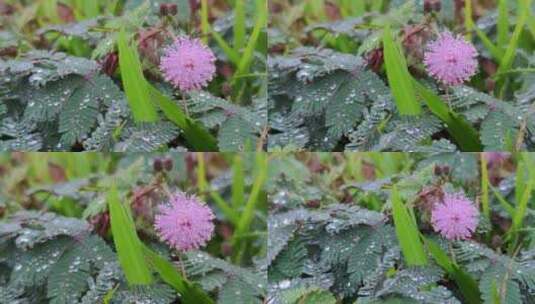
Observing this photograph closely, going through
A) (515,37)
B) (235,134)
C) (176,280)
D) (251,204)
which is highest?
(515,37)

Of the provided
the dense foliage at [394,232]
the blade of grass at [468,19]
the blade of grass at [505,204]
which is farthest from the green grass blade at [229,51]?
the blade of grass at [505,204]

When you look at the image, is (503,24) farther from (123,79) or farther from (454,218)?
(123,79)

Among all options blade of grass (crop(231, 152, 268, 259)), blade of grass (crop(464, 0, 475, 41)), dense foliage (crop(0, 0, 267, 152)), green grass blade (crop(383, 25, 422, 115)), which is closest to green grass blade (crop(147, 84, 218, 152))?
dense foliage (crop(0, 0, 267, 152))

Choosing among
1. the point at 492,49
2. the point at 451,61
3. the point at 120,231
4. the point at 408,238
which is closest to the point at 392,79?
the point at 451,61

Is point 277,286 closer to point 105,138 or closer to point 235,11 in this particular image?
point 105,138

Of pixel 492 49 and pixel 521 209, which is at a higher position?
pixel 492 49

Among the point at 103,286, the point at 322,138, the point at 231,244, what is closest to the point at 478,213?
the point at 322,138
